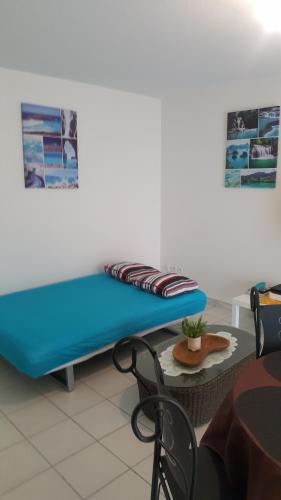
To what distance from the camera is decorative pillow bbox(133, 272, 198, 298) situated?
327 cm

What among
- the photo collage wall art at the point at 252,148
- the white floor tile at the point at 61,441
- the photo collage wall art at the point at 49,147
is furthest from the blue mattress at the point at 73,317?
the photo collage wall art at the point at 252,148

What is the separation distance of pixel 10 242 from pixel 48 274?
1.70 ft

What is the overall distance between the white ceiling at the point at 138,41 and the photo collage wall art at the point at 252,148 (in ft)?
1.20

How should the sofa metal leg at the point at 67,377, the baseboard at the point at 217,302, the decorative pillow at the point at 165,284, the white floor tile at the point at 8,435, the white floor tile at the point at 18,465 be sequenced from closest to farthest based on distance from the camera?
the white floor tile at the point at 18,465 → the white floor tile at the point at 8,435 → the sofa metal leg at the point at 67,377 → the decorative pillow at the point at 165,284 → the baseboard at the point at 217,302

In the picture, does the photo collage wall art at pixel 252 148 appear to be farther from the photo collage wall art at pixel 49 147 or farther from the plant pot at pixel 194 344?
the plant pot at pixel 194 344

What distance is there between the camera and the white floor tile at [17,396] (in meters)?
2.45

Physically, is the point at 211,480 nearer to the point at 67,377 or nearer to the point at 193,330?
the point at 193,330

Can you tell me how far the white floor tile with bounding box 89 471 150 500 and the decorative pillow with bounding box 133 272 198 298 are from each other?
1598 mm

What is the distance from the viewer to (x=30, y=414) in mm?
2365

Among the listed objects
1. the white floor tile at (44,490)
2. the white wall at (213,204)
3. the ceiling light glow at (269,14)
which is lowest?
the white floor tile at (44,490)

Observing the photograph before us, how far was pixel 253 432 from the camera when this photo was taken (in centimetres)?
112

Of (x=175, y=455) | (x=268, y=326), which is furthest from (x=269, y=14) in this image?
(x=175, y=455)

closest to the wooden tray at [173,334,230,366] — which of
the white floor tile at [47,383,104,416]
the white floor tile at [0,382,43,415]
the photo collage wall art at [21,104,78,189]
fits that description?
the white floor tile at [47,383,104,416]

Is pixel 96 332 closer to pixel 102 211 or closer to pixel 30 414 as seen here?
pixel 30 414
